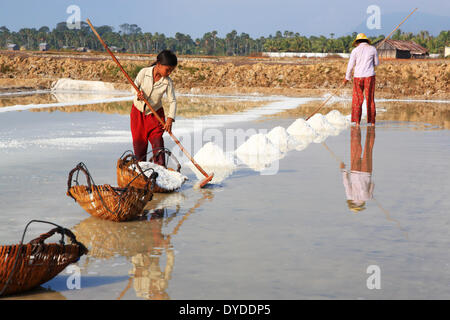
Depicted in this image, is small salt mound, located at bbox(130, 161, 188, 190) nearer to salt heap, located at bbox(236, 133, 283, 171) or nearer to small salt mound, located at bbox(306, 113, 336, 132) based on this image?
salt heap, located at bbox(236, 133, 283, 171)

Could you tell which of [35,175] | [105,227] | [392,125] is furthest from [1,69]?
[105,227]

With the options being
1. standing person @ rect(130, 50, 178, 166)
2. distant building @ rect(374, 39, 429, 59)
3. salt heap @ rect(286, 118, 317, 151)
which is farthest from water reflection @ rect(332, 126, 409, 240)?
distant building @ rect(374, 39, 429, 59)

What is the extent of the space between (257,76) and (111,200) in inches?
1070

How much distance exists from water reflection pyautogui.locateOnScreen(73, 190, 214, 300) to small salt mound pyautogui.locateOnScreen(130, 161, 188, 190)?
0.61 metres

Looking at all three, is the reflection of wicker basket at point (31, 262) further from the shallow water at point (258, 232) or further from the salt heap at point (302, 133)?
the salt heap at point (302, 133)

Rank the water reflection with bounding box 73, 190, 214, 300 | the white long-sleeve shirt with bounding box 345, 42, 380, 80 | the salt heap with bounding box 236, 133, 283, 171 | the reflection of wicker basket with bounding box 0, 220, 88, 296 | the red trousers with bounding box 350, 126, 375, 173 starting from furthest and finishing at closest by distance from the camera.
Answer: the white long-sleeve shirt with bounding box 345, 42, 380, 80 → the salt heap with bounding box 236, 133, 283, 171 → the red trousers with bounding box 350, 126, 375, 173 → the water reflection with bounding box 73, 190, 214, 300 → the reflection of wicker basket with bounding box 0, 220, 88, 296

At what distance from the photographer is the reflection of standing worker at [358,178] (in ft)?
18.5

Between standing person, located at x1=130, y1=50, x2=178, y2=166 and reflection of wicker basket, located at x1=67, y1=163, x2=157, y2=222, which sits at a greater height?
standing person, located at x1=130, y1=50, x2=178, y2=166

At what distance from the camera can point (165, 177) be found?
5.95 metres

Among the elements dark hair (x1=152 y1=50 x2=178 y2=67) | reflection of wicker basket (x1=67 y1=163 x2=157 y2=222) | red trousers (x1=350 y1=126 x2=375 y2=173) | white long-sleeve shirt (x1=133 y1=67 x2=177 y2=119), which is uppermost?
dark hair (x1=152 y1=50 x2=178 y2=67)

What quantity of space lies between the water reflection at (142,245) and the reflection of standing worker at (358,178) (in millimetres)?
1477

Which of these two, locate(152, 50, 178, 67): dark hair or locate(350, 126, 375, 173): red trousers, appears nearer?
locate(152, 50, 178, 67): dark hair

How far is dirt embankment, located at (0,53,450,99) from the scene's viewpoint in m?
27.5

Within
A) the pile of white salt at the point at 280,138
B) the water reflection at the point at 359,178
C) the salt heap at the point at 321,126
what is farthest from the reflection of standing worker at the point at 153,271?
the salt heap at the point at 321,126
